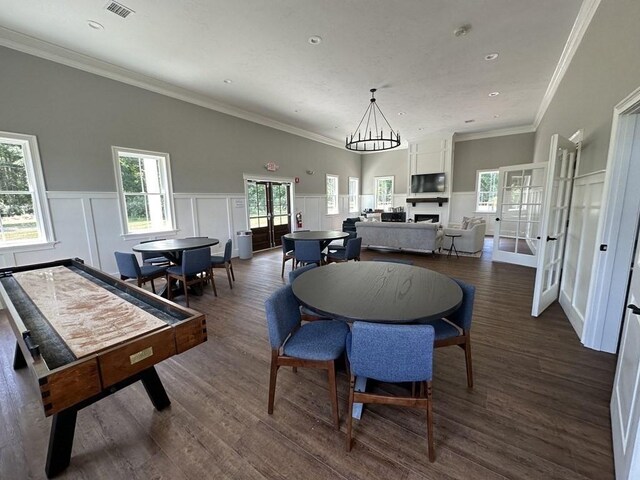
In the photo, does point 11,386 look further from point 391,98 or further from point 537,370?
point 391,98

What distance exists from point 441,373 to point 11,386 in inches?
131

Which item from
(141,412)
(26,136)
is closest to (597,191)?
(141,412)

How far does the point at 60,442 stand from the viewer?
53.7 inches

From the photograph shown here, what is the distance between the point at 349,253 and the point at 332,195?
5946 millimetres

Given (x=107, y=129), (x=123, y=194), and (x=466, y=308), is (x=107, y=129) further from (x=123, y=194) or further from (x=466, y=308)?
(x=466, y=308)

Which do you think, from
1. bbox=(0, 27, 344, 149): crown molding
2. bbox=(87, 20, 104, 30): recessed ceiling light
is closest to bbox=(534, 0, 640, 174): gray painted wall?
bbox=(87, 20, 104, 30): recessed ceiling light

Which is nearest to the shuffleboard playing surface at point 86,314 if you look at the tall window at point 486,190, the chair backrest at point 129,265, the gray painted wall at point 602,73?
the chair backrest at point 129,265

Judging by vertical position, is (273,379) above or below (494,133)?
below

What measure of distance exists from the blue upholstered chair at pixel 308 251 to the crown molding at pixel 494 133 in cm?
765

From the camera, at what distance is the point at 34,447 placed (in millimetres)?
1526

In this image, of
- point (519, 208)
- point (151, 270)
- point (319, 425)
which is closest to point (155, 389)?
point (319, 425)

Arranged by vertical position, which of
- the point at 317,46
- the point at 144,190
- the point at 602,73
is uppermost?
the point at 317,46

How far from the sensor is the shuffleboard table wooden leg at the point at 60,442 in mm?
1345

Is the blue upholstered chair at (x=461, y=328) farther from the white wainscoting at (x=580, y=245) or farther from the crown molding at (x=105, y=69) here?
the crown molding at (x=105, y=69)
